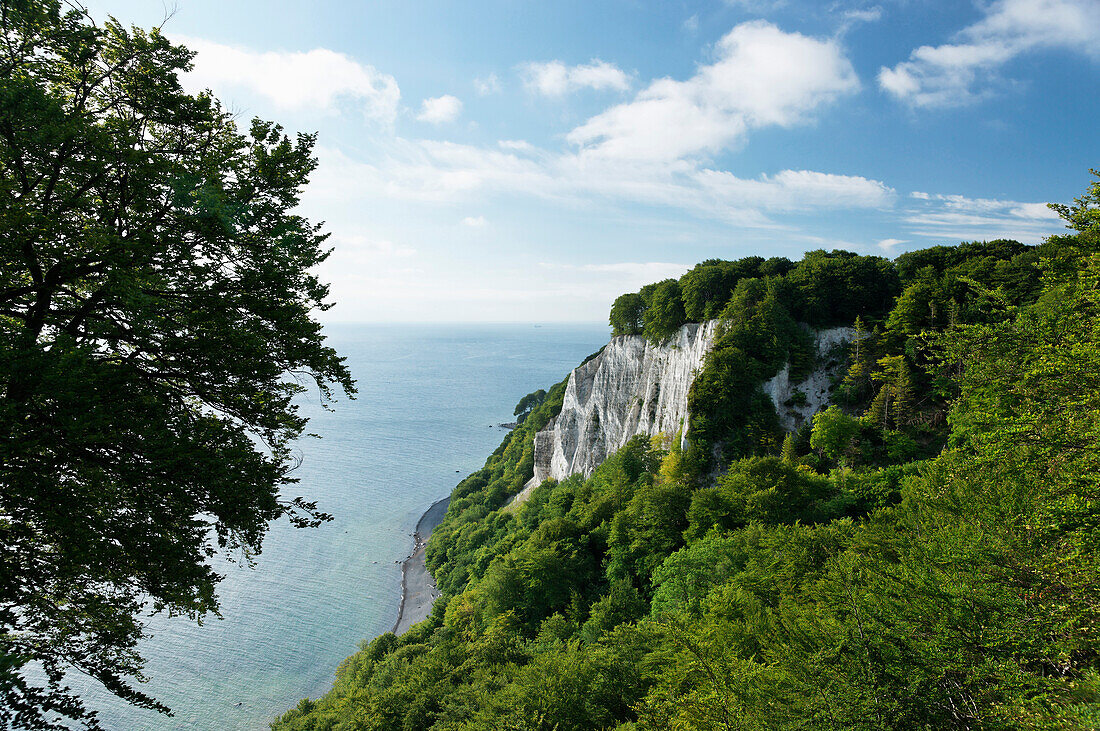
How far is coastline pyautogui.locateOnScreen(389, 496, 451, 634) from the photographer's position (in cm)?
4441

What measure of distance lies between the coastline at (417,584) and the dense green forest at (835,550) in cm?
759

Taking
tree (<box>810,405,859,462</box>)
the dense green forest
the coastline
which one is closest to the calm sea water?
the coastline

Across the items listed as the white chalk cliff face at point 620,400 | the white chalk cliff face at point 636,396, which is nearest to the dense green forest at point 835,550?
the white chalk cliff face at point 636,396

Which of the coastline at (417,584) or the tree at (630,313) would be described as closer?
the coastline at (417,584)

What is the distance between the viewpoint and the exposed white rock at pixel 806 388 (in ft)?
103

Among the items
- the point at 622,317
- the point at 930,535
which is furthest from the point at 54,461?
the point at 622,317

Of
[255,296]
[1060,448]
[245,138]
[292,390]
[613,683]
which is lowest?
[613,683]

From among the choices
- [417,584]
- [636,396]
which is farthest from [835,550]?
[417,584]

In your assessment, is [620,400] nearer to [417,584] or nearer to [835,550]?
[417,584]

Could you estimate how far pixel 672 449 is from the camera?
3250 cm

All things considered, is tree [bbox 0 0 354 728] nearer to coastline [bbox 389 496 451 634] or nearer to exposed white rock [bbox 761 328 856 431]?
exposed white rock [bbox 761 328 856 431]

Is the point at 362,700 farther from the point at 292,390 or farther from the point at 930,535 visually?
the point at 930,535

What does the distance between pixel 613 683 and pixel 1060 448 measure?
1268cm

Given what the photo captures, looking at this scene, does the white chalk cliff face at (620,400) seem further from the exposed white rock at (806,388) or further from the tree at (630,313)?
the exposed white rock at (806,388)
